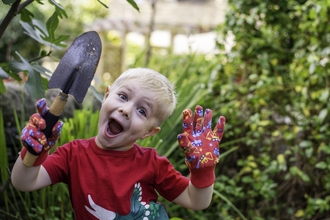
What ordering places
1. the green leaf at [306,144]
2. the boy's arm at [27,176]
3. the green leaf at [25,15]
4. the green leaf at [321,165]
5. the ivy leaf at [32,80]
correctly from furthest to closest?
the green leaf at [306,144] → the green leaf at [321,165] → the green leaf at [25,15] → the ivy leaf at [32,80] → the boy's arm at [27,176]

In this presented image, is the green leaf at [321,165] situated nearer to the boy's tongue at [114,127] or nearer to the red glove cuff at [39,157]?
the boy's tongue at [114,127]

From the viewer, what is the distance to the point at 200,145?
1.55m

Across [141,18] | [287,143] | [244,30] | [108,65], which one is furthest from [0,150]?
[141,18]

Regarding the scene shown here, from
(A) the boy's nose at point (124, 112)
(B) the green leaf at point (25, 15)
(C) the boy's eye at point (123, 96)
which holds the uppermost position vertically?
(B) the green leaf at point (25, 15)

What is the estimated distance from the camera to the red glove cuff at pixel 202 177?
1583 millimetres

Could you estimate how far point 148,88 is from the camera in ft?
5.27

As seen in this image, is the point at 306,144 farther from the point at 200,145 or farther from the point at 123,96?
the point at 123,96

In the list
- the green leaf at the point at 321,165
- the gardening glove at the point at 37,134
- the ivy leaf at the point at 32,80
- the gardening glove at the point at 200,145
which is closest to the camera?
the gardening glove at the point at 37,134

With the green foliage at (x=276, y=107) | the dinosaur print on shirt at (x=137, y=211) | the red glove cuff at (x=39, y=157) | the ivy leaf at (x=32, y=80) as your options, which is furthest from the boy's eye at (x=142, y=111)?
the green foliage at (x=276, y=107)

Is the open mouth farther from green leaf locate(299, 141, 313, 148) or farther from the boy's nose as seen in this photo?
green leaf locate(299, 141, 313, 148)

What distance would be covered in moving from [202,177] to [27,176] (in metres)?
0.55

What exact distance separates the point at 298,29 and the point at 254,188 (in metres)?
1.13

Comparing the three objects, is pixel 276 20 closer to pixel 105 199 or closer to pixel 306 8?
pixel 306 8

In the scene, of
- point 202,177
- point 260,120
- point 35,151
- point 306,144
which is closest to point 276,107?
point 260,120
